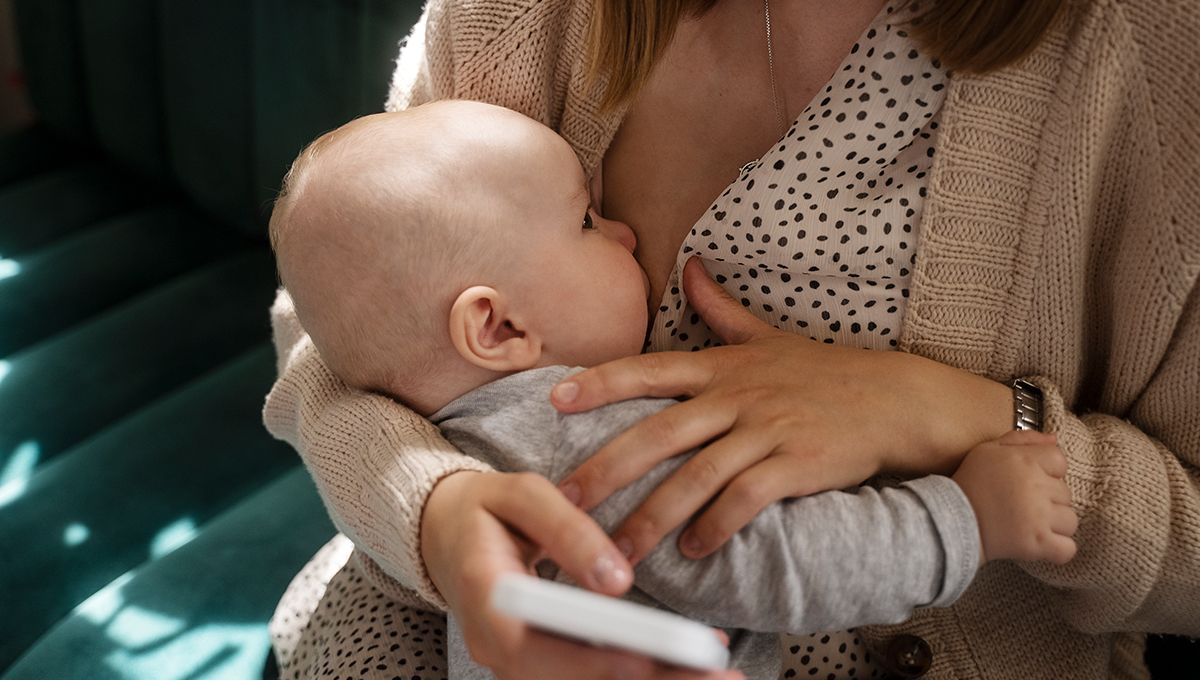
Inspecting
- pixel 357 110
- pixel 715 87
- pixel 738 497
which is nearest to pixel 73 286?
pixel 357 110

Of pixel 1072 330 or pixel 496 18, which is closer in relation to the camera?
pixel 1072 330

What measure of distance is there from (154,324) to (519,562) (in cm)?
129

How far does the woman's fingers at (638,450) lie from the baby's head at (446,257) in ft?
0.56

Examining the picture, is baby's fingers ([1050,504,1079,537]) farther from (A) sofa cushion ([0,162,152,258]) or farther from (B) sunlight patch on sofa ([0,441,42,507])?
(A) sofa cushion ([0,162,152,258])

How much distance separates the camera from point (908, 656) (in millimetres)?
1032

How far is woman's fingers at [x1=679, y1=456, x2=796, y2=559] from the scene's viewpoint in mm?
826

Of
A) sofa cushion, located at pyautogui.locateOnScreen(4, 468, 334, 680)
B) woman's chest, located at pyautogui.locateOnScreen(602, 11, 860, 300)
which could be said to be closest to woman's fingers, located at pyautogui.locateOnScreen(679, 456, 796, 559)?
woman's chest, located at pyautogui.locateOnScreen(602, 11, 860, 300)

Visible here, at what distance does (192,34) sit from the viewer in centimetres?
191

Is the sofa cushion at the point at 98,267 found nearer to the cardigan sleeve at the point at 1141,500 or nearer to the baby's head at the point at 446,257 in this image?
the baby's head at the point at 446,257

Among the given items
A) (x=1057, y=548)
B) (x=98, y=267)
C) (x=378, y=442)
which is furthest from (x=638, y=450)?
(x=98, y=267)

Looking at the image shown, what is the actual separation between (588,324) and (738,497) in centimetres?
27

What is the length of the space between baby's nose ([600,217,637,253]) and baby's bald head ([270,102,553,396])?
0.14 meters

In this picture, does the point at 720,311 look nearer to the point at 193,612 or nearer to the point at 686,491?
the point at 686,491

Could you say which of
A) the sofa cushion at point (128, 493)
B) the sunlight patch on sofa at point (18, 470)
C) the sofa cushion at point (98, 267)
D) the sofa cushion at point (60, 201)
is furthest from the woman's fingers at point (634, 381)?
the sofa cushion at point (60, 201)
